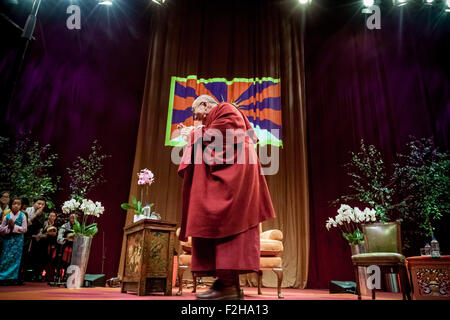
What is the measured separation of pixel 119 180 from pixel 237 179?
153 inches

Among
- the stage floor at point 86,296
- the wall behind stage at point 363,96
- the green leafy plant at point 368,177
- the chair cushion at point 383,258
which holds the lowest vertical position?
the stage floor at point 86,296

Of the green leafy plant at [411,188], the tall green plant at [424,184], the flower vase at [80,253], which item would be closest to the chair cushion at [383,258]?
the tall green plant at [424,184]

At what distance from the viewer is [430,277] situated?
9.23ft

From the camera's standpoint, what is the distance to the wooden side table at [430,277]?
2.73 metres

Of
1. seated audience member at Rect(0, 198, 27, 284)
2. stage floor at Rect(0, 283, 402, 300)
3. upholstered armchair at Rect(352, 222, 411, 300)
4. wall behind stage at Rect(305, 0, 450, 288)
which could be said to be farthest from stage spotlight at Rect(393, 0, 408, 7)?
seated audience member at Rect(0, 198, 27, 284)

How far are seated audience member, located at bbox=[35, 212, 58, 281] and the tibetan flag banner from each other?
214cm

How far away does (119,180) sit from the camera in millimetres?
5293

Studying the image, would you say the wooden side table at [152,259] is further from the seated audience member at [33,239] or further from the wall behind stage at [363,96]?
the wall behind stage at [363,96]

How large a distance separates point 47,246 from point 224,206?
4.06 metres

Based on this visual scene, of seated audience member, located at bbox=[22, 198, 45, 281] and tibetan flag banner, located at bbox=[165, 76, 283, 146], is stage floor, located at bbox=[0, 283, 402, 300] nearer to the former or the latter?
seated audience member, located at bbox=[22, 198, 45, 281]

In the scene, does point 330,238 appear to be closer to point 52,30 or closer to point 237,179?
point 237,179

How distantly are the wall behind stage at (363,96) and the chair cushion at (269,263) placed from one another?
1884 millimetres
